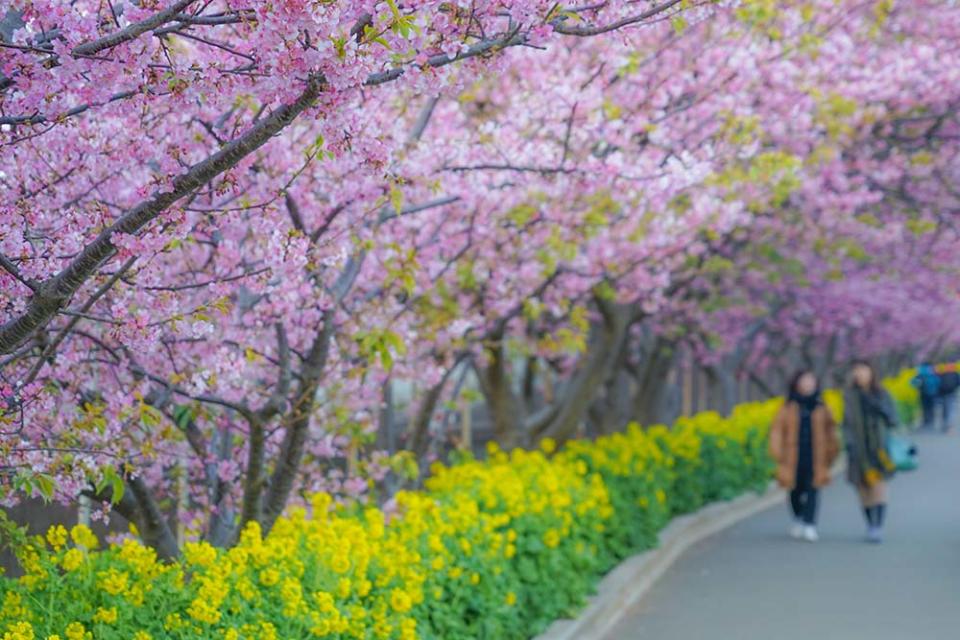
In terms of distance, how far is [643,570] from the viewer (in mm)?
11734

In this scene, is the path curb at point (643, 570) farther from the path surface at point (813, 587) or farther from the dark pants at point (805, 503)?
the dark pants at point (805, 503)

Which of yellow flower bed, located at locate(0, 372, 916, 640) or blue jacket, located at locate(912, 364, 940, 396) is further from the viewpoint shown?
blue jacket, located at locate(912, 364, 940, 396)

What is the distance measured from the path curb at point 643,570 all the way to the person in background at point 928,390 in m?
22.9

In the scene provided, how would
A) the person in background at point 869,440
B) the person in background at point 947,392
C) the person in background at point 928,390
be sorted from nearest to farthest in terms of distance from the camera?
1. the person in background at point 869,440
2. the person in background at point 928,390
3. the person in background at point 947,392

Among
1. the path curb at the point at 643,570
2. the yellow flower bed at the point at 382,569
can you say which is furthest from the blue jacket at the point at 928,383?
the yellow flower bed at the point at 382,569

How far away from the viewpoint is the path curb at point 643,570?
9.27 meters

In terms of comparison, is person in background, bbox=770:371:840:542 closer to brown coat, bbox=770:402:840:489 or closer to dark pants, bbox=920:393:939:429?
brown coat, bbox=770:402:840:489

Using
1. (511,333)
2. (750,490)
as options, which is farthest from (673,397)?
(511,333)

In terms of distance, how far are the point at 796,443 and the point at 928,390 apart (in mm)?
27644

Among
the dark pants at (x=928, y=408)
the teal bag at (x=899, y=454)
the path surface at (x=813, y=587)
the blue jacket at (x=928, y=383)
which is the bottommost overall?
the path surface at (x=813, y=587)

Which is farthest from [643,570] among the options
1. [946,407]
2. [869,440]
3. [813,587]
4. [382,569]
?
[946,407]

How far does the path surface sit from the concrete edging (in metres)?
0.12

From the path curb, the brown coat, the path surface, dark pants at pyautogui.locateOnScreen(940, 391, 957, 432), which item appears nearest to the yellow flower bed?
the path curb

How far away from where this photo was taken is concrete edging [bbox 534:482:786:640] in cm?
927
